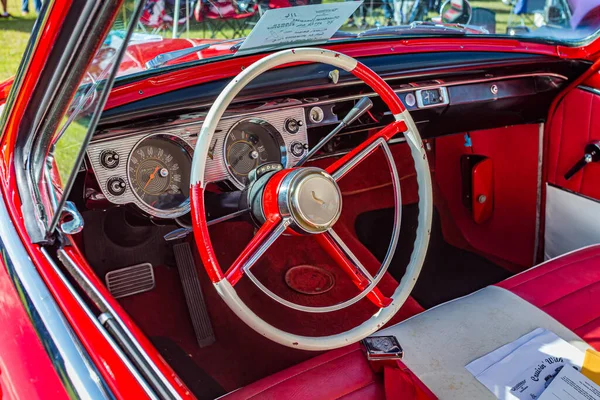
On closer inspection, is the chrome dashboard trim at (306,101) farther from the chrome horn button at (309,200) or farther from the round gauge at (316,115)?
the chrome horn button at (309,200)

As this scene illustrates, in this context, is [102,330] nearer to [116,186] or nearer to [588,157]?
[116,186]

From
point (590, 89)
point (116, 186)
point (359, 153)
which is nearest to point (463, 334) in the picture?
point (359, 153)

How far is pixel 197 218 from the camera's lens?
3.96ft

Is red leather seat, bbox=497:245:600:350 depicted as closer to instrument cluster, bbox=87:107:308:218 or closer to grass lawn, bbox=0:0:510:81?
instrument cluster, bbox=87:107:308:218

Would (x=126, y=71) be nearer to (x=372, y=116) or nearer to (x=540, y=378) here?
(x=372, y=116)

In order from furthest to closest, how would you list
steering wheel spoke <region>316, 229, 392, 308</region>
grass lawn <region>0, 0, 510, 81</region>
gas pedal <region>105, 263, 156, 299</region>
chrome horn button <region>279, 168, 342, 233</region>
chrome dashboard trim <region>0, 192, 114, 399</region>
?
grass lawn <region>0, 0, 510, 81</region> → gas pedal <region>105, 263, 156, 299</region> → steering wheel spoke <region>316, 229, 392, 308</region> → chrome horn button <region>279, 168, 342, 233</region> → chrome dashboard trim <region>0, 192, 114, 399</region>

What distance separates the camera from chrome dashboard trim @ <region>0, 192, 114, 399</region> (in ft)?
3.11

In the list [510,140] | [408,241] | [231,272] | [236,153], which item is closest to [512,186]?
[510,140]

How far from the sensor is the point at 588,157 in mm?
2154

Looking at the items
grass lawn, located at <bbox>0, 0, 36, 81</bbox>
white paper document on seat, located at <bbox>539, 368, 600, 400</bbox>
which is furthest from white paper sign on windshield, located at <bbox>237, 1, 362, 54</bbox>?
grass lawn, located at <bbox>0, 0, 36, 81</bbox>

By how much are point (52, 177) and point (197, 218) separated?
32 centimetres

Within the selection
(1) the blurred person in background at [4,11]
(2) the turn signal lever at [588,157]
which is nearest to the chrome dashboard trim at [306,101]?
(2) the turn signal lever at [588,157]

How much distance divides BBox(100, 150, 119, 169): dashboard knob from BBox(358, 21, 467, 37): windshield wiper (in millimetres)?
Result: 914

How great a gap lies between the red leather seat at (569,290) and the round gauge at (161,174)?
1017mm
